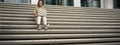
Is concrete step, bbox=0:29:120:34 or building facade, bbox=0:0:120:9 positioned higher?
building facade, bbox=0:0:120:9

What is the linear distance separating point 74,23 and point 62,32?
3.85 ft

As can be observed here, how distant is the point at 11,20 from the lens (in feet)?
25.6

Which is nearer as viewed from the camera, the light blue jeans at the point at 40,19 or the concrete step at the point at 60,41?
the concrete step at the point at 60,41

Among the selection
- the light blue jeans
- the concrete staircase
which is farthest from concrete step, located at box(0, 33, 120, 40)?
the light blue jeans

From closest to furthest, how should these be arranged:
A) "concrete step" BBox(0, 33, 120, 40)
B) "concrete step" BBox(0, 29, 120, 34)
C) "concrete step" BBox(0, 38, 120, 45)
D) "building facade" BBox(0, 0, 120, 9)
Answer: "concrete step" BBox(0, 38, 120, 45) → "concrete step" BBox(0, 33, 120, 40) → "concrete step" BBox(0, 29, 120, 34) → "building facade" BBox(0, 0, 120, 9)

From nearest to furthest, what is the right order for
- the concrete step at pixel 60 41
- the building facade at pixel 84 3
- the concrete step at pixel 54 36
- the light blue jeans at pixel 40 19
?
1. the concrete step at pixel 60 41
2. the concrete step at pixel 54 36
3. the light blue jeans at pixel 40 19
4. the building facade at pixel 84 3

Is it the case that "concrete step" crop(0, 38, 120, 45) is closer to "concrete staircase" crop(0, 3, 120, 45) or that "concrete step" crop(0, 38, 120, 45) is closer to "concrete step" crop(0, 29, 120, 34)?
"concrete staircase" crop(0, 3, 120, 45)

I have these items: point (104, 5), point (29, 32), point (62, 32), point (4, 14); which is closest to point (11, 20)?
point (4, 14)

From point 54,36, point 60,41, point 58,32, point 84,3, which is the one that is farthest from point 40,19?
point 84,3

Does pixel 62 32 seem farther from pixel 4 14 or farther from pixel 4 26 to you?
pixel 4 14

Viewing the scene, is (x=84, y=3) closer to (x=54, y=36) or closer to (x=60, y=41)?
(x=54, y=36)

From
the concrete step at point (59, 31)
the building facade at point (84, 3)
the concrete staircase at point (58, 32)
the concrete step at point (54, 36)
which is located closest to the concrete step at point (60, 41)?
the concrete staircase at point (58, 32)

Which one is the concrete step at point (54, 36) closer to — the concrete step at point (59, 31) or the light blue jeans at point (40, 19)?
the concrete step at point (59, 31)

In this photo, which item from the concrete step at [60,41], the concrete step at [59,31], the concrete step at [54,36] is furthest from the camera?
the concrete step at [59,31]
